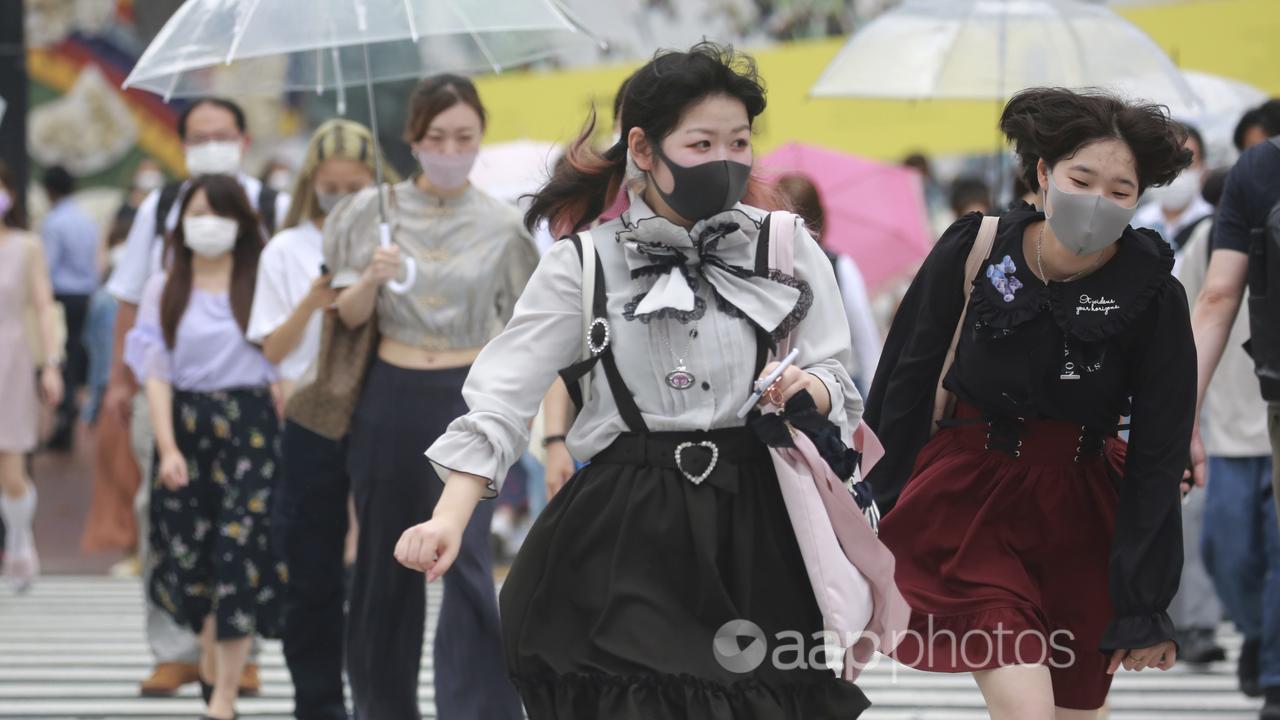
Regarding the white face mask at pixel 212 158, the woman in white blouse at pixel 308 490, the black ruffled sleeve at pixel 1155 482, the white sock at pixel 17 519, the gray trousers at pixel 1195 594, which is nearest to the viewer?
the black ruffled sleeve at pixel 1155 482

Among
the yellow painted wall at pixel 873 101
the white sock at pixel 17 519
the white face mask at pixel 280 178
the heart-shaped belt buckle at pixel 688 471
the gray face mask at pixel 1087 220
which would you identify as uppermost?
the gray face mask at pixel 1087 220

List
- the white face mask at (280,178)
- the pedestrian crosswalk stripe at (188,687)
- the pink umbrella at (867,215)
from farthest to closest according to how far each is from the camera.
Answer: the white face mask at (280,178) < the pink umbrella at (867,215) < the pedestrian crosswalk stripe at (188,687)

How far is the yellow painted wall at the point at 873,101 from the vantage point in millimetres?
14570

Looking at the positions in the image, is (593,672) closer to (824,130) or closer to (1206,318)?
(1206,318)

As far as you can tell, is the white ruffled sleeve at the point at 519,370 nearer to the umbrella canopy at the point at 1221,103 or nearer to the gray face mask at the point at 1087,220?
the gray face mask at the point at 1087,220

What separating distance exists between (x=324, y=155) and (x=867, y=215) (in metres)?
5.31

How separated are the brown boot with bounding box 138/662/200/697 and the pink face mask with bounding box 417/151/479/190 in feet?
10.3

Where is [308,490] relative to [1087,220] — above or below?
below

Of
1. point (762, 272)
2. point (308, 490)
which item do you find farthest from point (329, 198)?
point (762, 272)

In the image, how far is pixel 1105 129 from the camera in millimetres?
4855

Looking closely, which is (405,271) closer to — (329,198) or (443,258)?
(443,258)

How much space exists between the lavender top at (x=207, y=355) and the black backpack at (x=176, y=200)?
0.76 metres

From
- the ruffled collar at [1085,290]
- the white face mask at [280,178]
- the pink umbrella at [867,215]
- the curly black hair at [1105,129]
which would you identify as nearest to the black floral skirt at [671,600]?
the ruffled collar at [1085,290]

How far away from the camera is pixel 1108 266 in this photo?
4.93 metres
